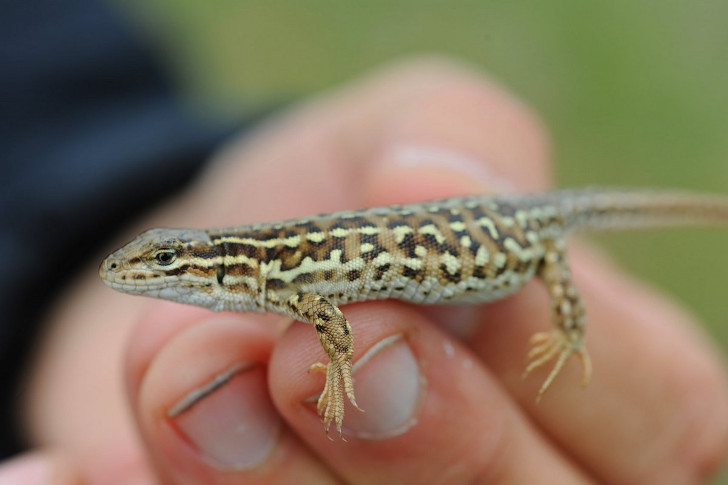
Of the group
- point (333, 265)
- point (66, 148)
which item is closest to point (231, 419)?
point (333, 265)

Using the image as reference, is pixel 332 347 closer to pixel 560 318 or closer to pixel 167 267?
pixel 167 267

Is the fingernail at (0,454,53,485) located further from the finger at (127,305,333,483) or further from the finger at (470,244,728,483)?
the finger at (470,244,728,483)

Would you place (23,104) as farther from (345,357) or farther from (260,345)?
(345,357)

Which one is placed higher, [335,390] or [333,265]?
[333,265]

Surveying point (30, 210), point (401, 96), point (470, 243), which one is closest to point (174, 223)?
point (30, 210)

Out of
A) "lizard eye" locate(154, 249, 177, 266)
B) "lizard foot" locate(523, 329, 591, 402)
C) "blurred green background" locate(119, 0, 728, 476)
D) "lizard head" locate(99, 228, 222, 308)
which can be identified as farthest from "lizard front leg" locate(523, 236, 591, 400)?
"blurred green background" locate(119, 0, 728, 476)

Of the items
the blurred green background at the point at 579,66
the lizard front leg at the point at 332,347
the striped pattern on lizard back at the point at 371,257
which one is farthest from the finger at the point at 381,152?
the blurred green background at the point at 579,66
